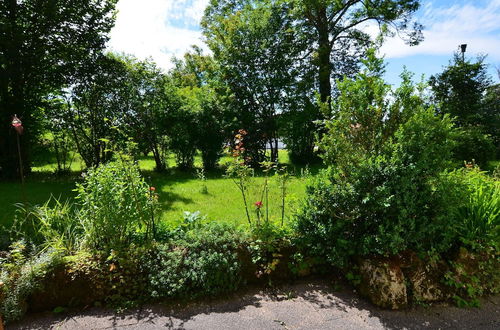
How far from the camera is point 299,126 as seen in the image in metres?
12.1

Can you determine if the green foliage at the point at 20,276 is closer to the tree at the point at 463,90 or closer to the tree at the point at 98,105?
the tree at the point at 98,105

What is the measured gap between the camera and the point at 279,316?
8.75 feet

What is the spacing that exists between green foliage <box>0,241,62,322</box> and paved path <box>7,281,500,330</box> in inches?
5.6

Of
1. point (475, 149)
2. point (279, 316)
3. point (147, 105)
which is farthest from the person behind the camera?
point (147, 105)

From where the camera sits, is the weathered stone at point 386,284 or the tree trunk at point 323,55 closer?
the weathered stone at point 386,284

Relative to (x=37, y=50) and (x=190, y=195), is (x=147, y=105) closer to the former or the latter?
(x=37, y=50)

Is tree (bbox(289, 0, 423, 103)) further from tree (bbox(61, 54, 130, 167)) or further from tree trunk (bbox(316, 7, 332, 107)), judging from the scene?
tree (bbox(61, 54, 130, 167))

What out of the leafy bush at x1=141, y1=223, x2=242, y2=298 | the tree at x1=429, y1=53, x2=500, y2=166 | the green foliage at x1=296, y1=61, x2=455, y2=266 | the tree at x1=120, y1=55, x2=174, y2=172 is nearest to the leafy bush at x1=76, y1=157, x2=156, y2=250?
the leafy bush at x1=141, y1=223, x2=242, y2=298

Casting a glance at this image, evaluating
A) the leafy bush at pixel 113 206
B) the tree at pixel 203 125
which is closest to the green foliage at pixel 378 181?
the leafy bush at pixel 113 206

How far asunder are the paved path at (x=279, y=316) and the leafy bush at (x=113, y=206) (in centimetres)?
70

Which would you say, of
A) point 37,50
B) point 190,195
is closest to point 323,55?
point 190,195

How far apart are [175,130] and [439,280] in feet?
29.0

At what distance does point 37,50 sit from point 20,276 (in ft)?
27.3

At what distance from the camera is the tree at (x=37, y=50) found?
27.5 ft
